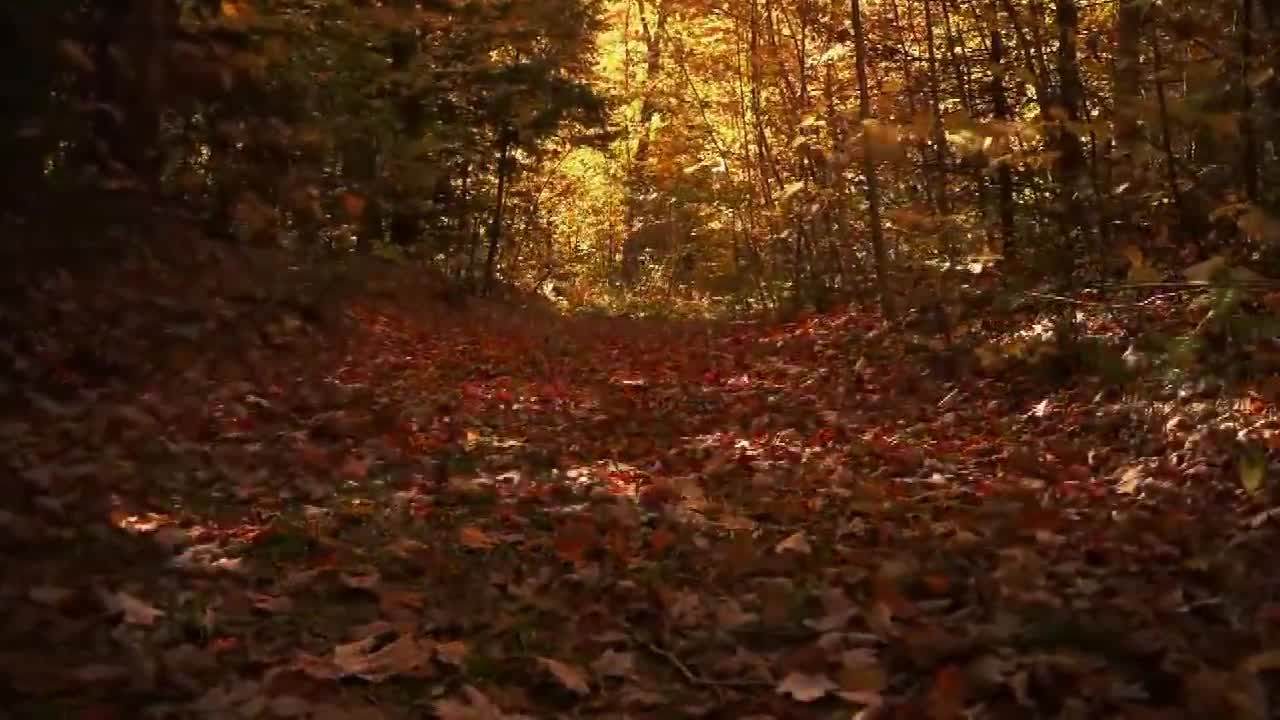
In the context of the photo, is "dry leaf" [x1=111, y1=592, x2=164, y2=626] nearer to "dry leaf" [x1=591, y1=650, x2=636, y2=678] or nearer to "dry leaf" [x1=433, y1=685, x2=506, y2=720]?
"dry leaf" [x1=433, y1=685, x2=506, y2=720]

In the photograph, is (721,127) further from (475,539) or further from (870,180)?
(475,539)

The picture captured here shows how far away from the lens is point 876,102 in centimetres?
1377

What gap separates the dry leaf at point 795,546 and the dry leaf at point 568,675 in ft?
4.35

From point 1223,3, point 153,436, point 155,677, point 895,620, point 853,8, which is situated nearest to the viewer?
point 155,677

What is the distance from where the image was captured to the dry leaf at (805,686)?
9.20 ft

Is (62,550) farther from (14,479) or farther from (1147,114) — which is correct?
(1147,114)

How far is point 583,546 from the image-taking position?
13.7ft

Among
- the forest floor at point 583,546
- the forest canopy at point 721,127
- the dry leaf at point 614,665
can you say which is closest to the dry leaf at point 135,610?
the forest floor at point 583,546

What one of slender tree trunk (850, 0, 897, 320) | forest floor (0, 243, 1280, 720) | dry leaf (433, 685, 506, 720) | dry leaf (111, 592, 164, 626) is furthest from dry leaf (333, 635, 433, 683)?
slender tree trunk (850, 0, 897, 320)

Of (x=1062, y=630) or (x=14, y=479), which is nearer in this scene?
(x=1062, y=630)

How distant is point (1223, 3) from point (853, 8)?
5.20m

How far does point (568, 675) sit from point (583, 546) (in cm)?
124

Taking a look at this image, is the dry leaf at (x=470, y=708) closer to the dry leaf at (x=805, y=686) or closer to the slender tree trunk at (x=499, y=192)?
the dry leaf at (x=805, y=686)

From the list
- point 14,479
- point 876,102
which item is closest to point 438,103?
point 876,102
